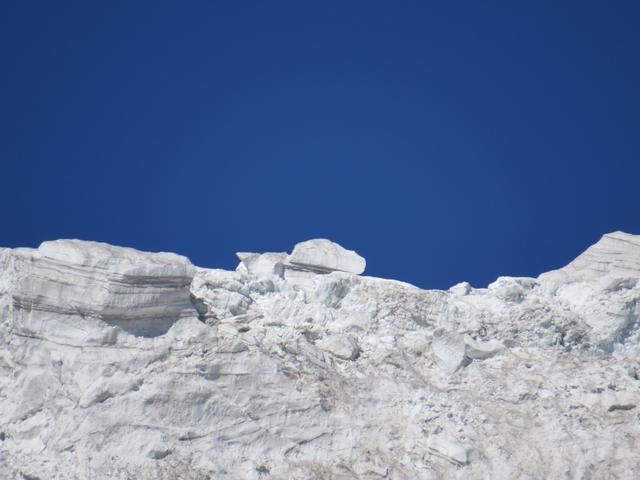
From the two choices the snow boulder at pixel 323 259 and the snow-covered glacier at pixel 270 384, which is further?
the snow boulder at pixel 323 259

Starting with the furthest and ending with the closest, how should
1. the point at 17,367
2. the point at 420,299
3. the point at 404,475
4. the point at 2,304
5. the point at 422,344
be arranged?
the point at 420,299 → the point at 422,344 → the point at 2,304 → the point at 17,367 → the point at 404,475

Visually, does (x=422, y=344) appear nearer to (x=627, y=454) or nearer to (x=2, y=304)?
(x=627, y=454)

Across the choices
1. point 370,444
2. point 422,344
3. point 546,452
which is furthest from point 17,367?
point 546,452

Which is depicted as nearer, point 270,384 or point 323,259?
point 270,384

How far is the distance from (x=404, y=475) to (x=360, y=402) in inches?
113

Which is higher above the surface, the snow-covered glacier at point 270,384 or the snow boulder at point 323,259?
the snow boulder at point 323,259

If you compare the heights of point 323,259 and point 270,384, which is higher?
point 323,259

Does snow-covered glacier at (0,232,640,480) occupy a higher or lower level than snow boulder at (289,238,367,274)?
lower

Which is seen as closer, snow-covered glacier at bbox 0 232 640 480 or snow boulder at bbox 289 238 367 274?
snow-covered glacier at bbox 0 232 640 480

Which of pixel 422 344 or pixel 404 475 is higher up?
pixel 422 344

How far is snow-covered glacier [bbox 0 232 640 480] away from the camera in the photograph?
78.5 feet

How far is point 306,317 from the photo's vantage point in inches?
1182

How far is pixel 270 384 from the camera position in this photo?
1006 inches

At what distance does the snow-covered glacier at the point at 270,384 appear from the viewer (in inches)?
942
